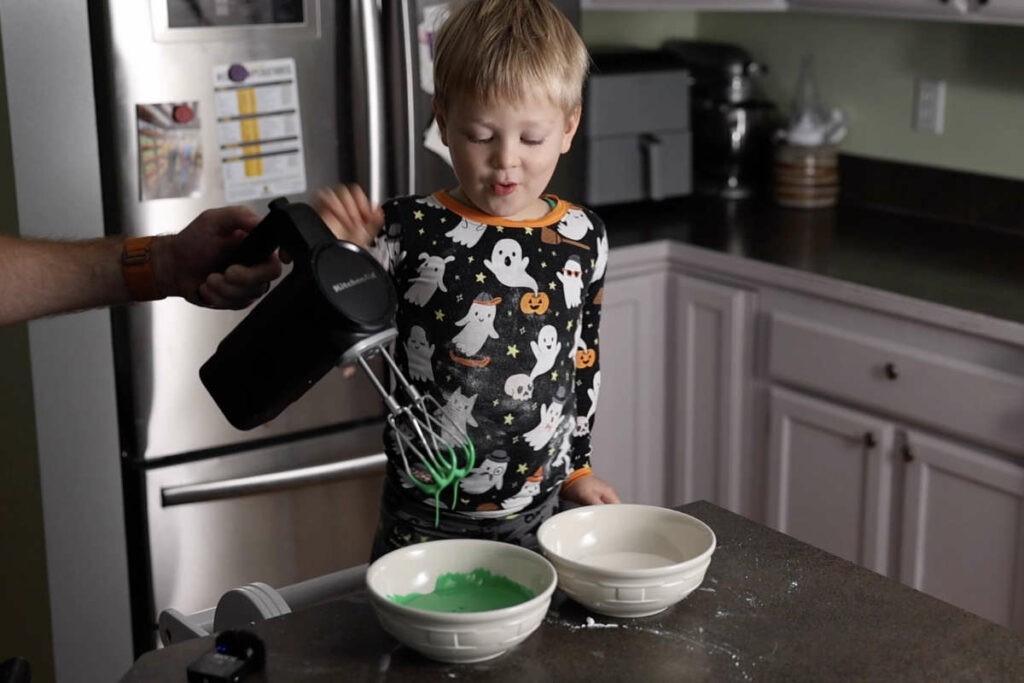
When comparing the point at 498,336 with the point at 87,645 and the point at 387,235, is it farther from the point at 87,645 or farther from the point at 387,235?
the point at 87,645

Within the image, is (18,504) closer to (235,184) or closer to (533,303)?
(235,184)

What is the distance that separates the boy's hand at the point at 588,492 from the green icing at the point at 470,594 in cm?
35

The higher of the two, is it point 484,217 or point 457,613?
point 484,217

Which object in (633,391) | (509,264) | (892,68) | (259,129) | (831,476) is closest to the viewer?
(509,264)

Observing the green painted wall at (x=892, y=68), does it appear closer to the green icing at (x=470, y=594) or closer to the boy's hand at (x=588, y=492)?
the boy's hand at (x=588, y=492)

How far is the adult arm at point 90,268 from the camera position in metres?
1.49

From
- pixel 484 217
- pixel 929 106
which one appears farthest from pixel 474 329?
pixel 929 106

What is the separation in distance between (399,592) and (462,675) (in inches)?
4.6

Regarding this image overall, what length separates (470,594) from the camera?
116 cm

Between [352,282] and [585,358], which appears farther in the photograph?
[585,358]

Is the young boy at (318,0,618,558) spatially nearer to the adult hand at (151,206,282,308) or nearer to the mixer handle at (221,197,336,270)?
the adult hand at (151,206,282,308)

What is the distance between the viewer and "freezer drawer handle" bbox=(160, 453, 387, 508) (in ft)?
7.40

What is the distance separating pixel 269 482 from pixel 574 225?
1.01 meters

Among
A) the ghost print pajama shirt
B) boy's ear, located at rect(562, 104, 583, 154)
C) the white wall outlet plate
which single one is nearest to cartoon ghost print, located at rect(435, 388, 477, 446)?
the ghost print pajama shirt
